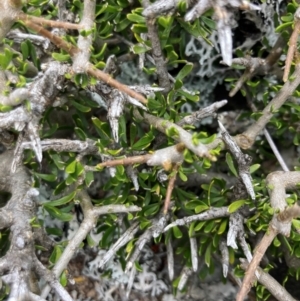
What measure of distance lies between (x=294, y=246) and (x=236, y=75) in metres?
0.50

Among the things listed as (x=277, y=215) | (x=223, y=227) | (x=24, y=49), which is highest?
(x=24, y=49)

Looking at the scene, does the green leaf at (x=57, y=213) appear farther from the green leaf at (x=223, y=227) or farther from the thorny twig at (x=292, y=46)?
the thorny twig at (x=292, y=46)

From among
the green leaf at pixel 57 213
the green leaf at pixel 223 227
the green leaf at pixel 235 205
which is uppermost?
the green leaf at pixel 235 205

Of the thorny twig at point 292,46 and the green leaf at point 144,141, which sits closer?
the thorny twig at point 292,46

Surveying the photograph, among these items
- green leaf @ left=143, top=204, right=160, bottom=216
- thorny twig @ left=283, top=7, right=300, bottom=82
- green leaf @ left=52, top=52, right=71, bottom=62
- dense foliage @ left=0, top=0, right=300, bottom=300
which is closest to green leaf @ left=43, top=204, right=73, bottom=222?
dense foliage @ left=0, top=0, right=300, bottom=300

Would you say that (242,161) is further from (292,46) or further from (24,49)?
(24,49)

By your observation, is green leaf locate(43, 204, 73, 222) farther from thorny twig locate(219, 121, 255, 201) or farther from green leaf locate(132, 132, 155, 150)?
thorny twig locate(219, 121, 255, 201)

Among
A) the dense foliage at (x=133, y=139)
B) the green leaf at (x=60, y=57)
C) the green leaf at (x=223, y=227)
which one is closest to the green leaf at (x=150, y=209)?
the dense foliage at (x=133, y=139)

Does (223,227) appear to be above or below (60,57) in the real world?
below

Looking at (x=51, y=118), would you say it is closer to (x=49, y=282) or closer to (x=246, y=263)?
(x=49, y=282)

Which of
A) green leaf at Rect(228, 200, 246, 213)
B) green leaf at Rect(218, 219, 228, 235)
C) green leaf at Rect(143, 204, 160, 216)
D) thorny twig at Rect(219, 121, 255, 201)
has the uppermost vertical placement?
thorny twig at Rect(219, 121, 255, 201)

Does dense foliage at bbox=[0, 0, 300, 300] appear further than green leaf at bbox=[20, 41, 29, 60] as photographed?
No

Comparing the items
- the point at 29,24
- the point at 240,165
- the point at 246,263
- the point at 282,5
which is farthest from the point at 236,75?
the point at 29,24

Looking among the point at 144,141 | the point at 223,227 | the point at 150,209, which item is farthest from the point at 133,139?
the point at 223,227
